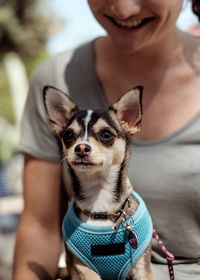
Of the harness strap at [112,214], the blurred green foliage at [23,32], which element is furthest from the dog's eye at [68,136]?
the blurred green foliage at [23,32]

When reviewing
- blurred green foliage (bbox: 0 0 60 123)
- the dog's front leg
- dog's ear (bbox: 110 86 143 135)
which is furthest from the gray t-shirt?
blurred green foliage (bbox: 0 0 60 123)

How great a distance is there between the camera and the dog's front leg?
1.85 m

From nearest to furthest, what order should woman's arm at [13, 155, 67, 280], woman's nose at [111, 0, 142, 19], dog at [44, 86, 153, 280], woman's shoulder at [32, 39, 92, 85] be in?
dog at [44, 86, 153, 280], woman's nose at [111, 0, 142, 19], woman's arm at [13, 155, 67, 280], woman's shoulder at [32, 39, 92, 85]

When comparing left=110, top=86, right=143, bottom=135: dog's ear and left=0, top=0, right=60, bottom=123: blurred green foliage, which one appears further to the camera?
left=0, top=0, right=60, bottom=123: blurred green foliage

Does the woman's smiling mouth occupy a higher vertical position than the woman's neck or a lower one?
higher

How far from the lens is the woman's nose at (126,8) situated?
6.27ft

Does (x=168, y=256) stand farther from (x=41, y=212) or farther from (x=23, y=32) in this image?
(x=23, y=32)

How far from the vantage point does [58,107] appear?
6.05 ft

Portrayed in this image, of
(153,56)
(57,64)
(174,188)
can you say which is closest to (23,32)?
(57,64)

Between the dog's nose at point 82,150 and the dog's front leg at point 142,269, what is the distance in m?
0.49

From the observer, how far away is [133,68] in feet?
7.59

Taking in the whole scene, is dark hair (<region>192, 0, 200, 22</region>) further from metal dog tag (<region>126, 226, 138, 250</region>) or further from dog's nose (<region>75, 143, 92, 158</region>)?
metal dog tag (<region>126, 226, 138, 250</region>)

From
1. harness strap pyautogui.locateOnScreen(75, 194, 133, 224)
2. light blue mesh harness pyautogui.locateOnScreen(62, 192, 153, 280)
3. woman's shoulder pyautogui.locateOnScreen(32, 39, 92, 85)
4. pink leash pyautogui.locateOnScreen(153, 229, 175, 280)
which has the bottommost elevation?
pink leash pyautogui.locateOnScreen(153, 229, 175, 280)

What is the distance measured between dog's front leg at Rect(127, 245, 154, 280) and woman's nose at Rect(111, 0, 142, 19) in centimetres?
97
